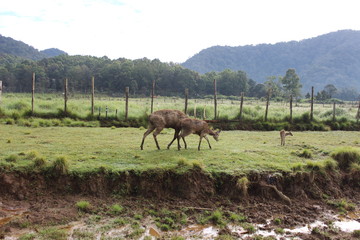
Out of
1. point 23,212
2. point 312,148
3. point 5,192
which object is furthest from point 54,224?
point 312,148

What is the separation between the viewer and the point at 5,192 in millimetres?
8266

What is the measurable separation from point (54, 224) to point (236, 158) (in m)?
6.09

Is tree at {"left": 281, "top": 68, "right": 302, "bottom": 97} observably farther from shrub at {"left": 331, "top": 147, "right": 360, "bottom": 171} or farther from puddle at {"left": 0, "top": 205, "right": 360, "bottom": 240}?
puddle at {"left": 0, "top": 205, "right": 360, "bottom": 240}

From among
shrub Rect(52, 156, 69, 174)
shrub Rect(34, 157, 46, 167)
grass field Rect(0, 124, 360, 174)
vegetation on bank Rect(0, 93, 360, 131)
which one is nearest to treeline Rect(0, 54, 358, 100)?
vegetation on bank Rect(0, 93, 360, 131)

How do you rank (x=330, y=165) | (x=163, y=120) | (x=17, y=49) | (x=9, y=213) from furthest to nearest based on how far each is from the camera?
(x=17, y=49)
(x=163, y=120)
(x=330, y=165)
(x=9, y=213)

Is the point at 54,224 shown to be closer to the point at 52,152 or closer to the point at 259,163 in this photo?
the point at 52,152

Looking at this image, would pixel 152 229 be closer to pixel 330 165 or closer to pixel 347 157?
pixel 330 165

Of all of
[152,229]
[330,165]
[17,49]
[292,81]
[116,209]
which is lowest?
[152,229]

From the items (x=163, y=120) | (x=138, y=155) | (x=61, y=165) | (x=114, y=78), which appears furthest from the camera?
(x=114, y=78)

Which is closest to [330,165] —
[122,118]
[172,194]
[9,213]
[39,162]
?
[172,194]

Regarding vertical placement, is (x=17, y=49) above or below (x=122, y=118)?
above

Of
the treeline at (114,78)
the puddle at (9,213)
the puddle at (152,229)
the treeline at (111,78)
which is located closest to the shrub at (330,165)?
the puddle at (152,229)

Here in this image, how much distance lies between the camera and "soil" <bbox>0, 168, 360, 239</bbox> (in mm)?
7805

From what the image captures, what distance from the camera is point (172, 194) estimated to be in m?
8.82
